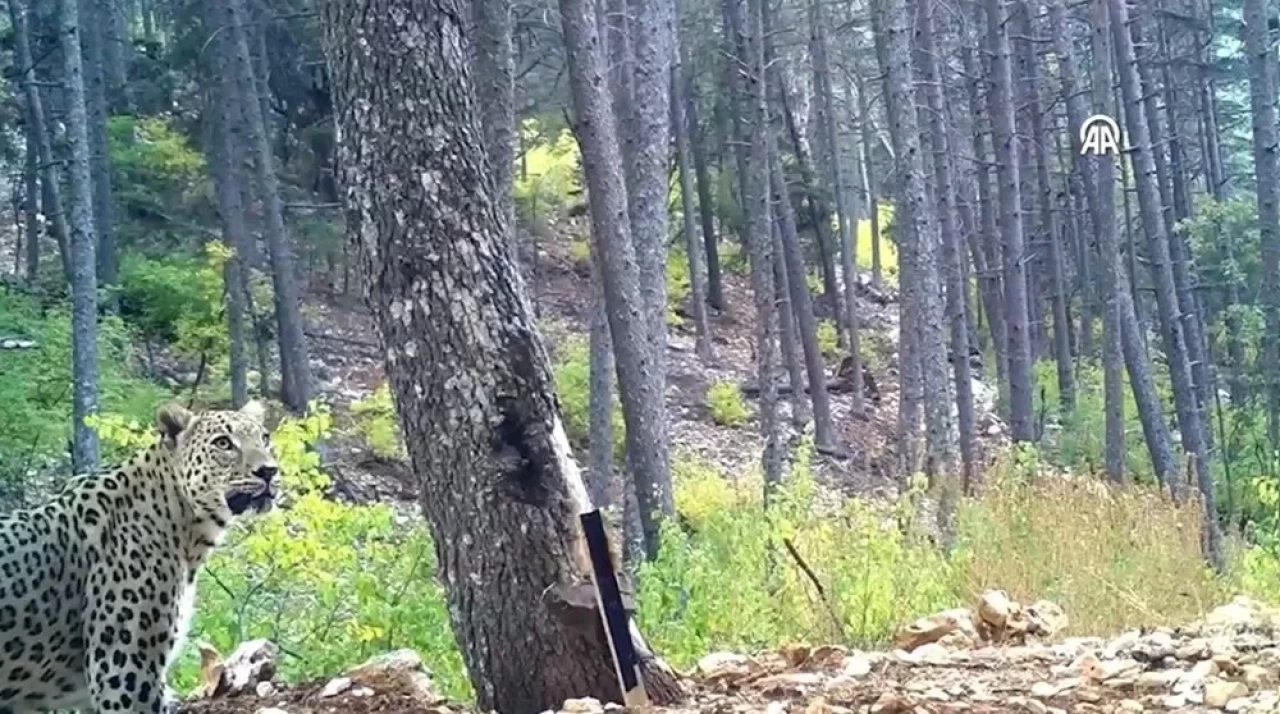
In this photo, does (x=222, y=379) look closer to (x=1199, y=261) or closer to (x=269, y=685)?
(x=269, y=685)

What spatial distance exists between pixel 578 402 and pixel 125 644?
797 inches

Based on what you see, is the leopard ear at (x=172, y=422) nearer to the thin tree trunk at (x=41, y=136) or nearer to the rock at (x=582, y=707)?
the rock at (x=582, y=707)

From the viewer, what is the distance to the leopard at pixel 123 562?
600 cm

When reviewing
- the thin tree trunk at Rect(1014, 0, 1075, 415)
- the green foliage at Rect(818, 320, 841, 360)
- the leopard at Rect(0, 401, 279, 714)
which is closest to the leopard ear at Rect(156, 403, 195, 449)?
the leopard at Rect(0, 401, 279, 714)

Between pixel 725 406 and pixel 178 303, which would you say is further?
pixel 725 406

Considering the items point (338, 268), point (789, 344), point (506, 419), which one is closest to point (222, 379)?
point (338, 268)

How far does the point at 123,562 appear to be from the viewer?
6211 millimetres

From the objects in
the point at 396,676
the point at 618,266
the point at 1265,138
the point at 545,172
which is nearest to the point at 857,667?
the point at 396,676

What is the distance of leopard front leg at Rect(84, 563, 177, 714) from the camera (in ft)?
19.6

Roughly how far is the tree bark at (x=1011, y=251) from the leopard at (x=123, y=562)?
14704mm

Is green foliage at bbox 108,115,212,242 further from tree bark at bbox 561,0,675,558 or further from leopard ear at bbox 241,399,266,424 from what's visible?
leopard ear at bbox 241,399,266,424

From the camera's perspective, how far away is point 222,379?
2414cm

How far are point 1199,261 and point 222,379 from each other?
70.7 feet

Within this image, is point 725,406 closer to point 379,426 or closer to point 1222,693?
point 379,426
